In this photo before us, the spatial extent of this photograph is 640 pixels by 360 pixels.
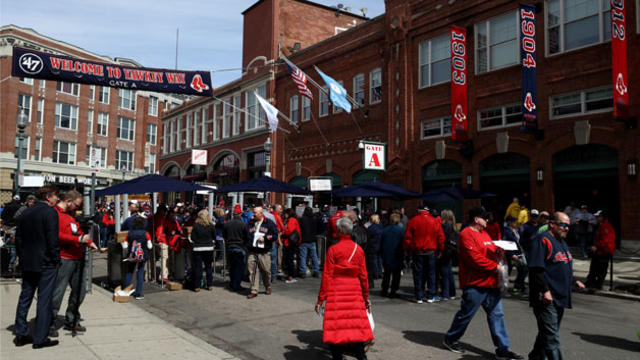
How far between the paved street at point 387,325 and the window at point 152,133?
5098cm

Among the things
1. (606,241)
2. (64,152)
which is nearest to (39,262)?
(606,241)

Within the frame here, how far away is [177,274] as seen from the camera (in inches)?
440

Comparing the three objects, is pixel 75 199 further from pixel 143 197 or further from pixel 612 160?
pixel 143 197

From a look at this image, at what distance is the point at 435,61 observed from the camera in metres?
21.4

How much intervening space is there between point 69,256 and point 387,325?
16.3 ft

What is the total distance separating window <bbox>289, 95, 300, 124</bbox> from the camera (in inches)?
1184

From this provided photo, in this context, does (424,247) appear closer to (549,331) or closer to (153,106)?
(549,331)

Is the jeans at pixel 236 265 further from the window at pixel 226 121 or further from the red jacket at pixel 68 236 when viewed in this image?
the window at pixel 226 121

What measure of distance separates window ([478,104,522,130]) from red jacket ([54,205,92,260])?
1621 centimetres

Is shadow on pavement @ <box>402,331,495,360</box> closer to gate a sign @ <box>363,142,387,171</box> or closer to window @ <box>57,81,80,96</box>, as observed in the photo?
gate a sign @ <box>363,142,387,171</box>

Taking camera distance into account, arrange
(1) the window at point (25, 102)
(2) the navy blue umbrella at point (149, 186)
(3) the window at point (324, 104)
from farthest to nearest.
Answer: (1) the window at point (25, 102) → (3) the window at point (324, 104) → (2) the navy blue umbrella at point (149, 186)

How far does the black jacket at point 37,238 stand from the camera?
19.5ft

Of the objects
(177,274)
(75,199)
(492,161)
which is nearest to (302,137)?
(492,161)

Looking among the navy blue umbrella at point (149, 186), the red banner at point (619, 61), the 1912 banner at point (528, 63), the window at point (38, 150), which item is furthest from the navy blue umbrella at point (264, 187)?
the window at point (38, 150)
